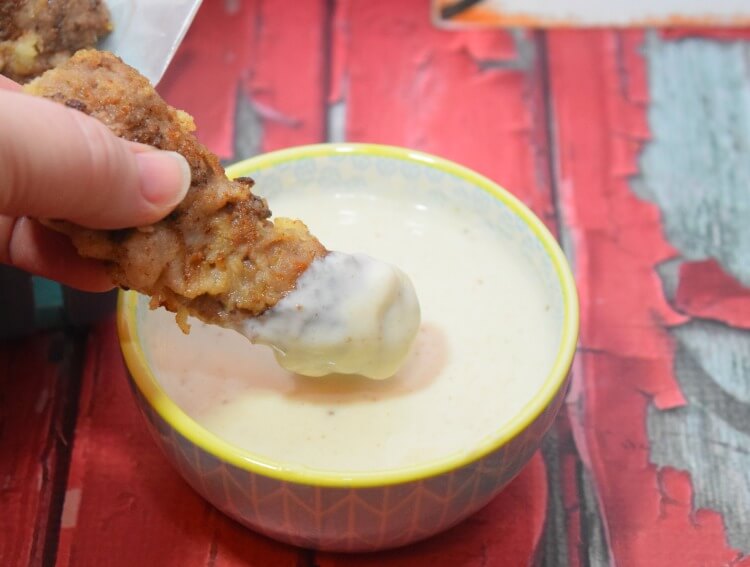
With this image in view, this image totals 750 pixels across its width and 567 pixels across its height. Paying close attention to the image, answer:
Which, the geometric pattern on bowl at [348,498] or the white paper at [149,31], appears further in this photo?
the white paper at [149,31]

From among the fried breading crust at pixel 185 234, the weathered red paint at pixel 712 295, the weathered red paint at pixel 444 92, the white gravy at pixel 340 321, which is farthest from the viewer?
the weathered red paint at pixel 444 92

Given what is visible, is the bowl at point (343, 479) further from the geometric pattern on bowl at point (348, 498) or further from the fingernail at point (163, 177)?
the fingernail at point (163, 177)

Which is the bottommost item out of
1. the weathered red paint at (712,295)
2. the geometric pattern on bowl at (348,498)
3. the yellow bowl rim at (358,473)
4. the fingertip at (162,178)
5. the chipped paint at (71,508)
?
the chipped paint at (71,508)

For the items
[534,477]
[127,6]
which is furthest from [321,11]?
[534,477]

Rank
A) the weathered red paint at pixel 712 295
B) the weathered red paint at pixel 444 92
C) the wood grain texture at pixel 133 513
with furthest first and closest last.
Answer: the weathered red paint at pixel 444 92 < the weathered red paint at pixel 712 295 < the wood grain texture at pixel 133 513

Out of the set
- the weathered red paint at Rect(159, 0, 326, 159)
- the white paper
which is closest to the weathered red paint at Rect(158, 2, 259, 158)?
the weathered red paint at Rect(159, 0, 326, 159)

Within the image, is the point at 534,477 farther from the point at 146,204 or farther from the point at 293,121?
the point at 293,121

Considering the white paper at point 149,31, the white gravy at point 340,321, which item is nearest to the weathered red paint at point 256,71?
the white paper at point 149,31
